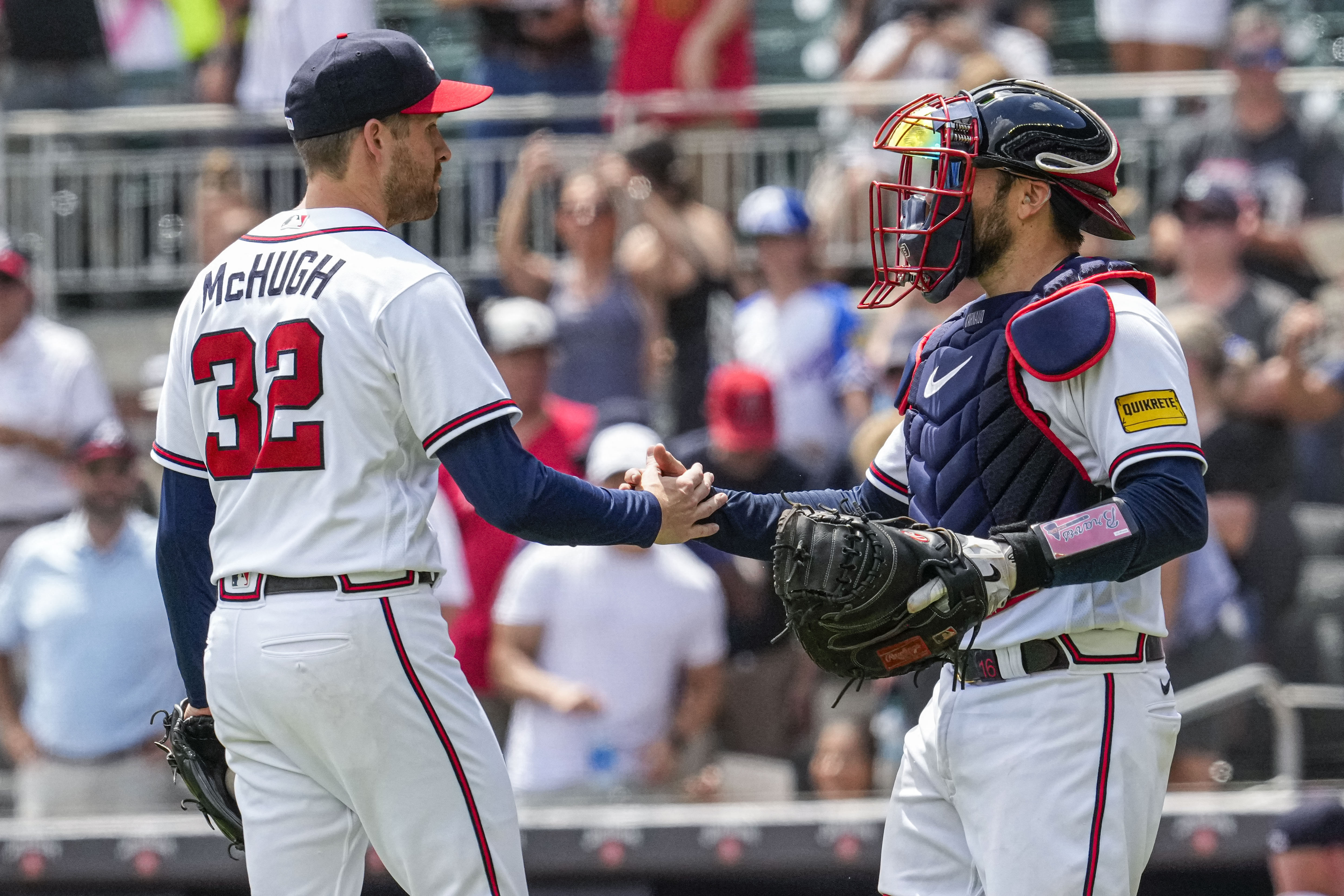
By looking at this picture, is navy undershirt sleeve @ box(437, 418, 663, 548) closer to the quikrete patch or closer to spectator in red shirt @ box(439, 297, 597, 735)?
the quikrete patch

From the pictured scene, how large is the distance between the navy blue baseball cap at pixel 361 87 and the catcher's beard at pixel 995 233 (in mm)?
1030

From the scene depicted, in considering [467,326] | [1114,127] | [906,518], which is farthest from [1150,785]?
[1114,127]

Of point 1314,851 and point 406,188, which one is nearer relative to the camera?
point 406,188

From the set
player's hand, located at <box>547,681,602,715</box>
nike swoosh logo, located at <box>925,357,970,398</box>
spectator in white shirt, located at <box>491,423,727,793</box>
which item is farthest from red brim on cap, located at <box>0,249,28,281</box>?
nike swoosh logo, located at <box>925,357,970,398</box>

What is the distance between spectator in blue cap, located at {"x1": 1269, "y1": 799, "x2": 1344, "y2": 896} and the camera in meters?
4.65

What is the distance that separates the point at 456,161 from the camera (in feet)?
29.2

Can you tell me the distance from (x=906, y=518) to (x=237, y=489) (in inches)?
49.4

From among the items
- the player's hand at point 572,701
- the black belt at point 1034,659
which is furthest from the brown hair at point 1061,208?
the player's hand at point 572,701

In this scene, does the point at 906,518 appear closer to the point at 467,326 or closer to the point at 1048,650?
the point at 1048,650

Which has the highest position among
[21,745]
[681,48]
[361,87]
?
[681,48]

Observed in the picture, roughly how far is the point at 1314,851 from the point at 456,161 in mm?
5735

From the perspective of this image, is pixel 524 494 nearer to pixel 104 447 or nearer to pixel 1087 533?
pixel 1087 533

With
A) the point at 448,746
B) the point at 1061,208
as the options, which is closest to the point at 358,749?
the point at 448,746

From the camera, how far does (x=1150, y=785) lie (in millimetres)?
3119
